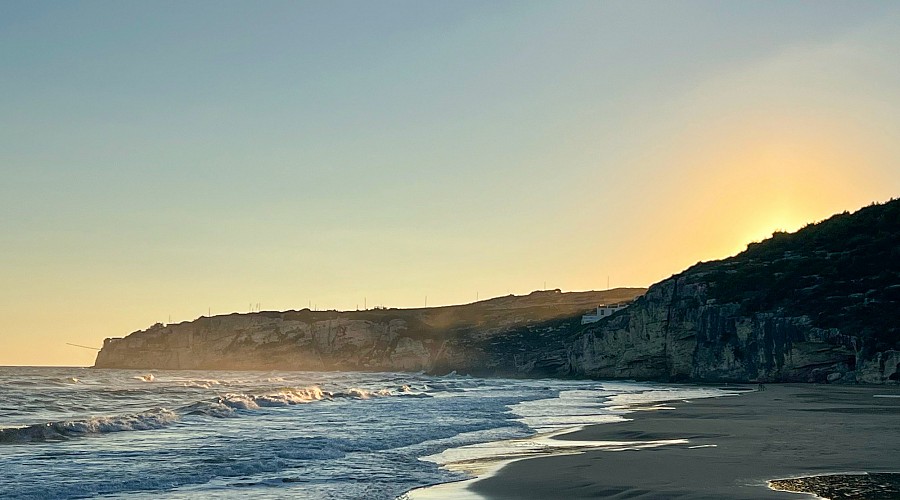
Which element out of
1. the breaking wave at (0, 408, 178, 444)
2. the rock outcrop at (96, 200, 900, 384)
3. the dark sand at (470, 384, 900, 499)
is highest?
the rock outcrop at (96, 200, 900, 384)

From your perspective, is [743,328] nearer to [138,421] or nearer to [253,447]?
[138,421]

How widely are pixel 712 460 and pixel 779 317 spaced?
4549 centimetres

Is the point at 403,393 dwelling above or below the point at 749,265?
below

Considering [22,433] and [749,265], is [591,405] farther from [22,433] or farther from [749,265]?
[749,265]

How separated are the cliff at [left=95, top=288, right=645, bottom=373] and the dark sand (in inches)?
3994

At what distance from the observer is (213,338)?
15500 centimetres

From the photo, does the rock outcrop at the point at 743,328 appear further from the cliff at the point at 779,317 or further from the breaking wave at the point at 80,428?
the breaking wave at the point at 80,428

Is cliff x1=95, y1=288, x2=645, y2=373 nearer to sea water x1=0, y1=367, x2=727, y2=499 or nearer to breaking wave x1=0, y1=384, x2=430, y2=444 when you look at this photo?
breaking wave x1=0, y1=384, x2=430, y2=444

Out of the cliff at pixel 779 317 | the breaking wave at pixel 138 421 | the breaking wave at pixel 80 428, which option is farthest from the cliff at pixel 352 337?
the breaking wave at pixel 80 428

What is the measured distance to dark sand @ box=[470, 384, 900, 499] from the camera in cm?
998

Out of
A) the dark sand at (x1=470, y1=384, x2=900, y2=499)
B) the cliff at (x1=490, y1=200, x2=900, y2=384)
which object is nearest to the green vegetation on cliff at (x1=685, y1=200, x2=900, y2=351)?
the cliff at (x1=490, y1=200, x2=900, y2=384)

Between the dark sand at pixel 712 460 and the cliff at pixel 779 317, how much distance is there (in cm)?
2900

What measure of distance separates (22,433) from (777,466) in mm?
15609

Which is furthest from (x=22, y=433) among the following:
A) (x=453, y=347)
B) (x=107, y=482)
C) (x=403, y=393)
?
(x=453, y=347)
